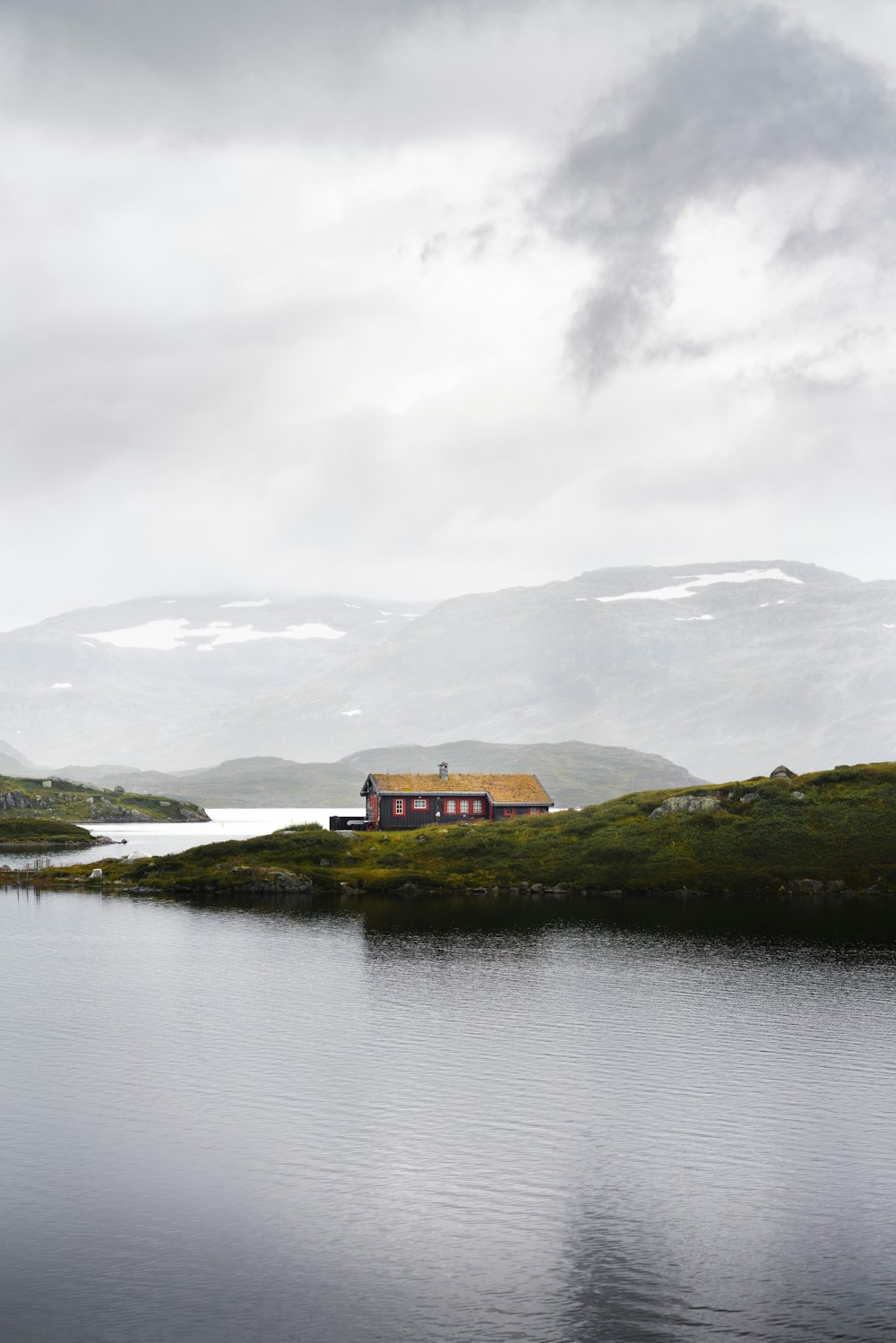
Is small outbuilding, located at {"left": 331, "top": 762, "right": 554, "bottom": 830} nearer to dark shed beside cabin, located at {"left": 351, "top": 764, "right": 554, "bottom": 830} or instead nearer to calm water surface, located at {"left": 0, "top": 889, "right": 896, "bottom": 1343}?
dark shed beside cabin, located at {"left": 351, "top": 764, "right": 554, "bottom": 830}

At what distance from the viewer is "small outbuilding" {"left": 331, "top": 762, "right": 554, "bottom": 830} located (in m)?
153

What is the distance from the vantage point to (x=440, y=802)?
506 ft

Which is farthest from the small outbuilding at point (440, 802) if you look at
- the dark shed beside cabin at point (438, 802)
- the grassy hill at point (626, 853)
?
the grassy hill at point (626, 853)

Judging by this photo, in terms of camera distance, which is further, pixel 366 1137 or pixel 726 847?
pixel 726 847

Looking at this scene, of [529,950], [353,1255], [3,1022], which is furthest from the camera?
[529,950]

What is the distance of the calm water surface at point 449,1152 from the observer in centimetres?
2788

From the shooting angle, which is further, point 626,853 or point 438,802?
point 438,802

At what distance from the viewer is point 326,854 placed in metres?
129

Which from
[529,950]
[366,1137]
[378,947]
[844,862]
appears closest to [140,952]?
[378,947]

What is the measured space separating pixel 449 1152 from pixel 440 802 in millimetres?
115765

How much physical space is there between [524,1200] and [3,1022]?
34.1 m

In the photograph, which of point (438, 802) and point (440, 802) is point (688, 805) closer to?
point (440, 802)

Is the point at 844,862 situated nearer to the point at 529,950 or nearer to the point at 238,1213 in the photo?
the point at 529,950

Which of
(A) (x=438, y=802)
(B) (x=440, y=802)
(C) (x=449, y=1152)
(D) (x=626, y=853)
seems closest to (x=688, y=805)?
(D) (x=626, y=853)
